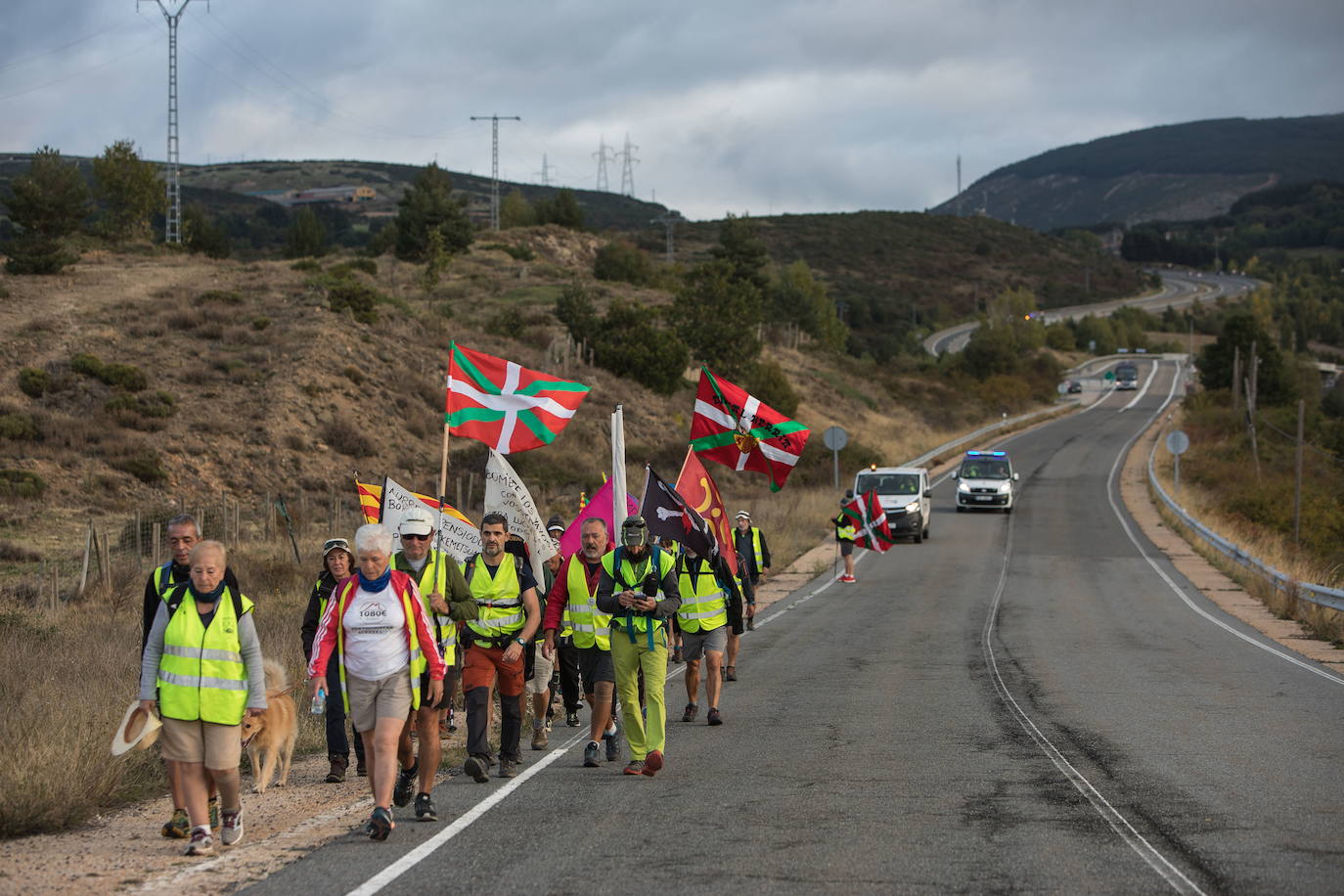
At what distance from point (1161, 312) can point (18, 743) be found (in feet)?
612

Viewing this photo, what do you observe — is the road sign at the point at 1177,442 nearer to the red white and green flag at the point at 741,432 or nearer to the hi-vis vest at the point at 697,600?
the red white and green flag at the point at 741,432

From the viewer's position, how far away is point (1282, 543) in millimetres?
37594

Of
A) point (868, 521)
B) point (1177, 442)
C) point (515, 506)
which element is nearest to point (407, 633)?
point (515, 506)

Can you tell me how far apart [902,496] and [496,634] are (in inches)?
1100

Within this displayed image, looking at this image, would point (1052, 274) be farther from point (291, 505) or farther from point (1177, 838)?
point (1177, 838)

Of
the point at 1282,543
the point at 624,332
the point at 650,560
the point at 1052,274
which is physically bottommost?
the point at 1282,543

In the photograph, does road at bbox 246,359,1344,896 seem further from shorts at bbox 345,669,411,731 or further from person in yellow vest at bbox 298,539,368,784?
person in yellow vest at bbox 298,539,368,784

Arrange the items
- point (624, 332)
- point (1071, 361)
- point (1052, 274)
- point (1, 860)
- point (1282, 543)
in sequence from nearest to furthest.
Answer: point (1, 860)
point (1282, 543)
point (624, 332)
point (1071, 361)
point (1052, 274)

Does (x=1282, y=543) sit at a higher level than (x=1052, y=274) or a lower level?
lower

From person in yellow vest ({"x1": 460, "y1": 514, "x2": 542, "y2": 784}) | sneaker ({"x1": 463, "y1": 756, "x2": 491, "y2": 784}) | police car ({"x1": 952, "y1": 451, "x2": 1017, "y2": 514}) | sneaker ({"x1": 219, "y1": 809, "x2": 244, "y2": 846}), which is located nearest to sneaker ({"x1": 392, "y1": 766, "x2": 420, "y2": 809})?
sneaker ({"x1": 463, "y1": 756, "x2": 491, "y2": 784})

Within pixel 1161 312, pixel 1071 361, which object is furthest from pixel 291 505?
pixel 1161 312

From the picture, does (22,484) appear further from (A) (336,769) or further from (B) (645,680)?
(B) (645,680)

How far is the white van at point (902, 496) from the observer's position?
3572cm

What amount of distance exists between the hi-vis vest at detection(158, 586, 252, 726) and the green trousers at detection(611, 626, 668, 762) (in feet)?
10.2
